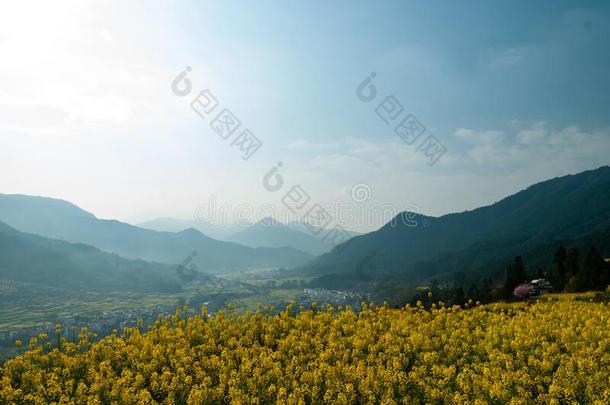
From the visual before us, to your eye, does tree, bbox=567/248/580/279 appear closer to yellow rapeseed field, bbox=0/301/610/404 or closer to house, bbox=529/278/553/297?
house, bbox=529/278/553/297

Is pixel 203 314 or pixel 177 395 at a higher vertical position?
pixel 203 314

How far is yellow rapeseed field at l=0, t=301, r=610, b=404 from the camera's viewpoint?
15.1 meters

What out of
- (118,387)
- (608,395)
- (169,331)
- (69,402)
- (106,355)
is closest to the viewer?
(608,395)

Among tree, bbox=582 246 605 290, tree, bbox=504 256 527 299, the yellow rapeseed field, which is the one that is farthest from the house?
the yellow rapeseed field

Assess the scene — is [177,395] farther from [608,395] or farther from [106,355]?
[608,395]

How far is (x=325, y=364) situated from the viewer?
54.9ft

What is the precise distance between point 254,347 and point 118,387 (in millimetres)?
6170

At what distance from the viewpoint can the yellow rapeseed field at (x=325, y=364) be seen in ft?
49.6

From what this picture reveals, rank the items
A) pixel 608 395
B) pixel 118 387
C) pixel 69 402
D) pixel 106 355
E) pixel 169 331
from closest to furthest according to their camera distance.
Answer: pixel 608 395
pixel 69 402
pixel 118 387
pixel 106 355
pixel 169 331

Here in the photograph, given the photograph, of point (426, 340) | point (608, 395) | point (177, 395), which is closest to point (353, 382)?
point (426, 340)

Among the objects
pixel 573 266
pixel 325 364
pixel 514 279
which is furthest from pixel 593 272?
pixel 325 364

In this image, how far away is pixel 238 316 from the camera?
24.9 m

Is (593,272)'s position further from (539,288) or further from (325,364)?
(325,364)

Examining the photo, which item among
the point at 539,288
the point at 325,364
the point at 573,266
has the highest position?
the point at 573,266
